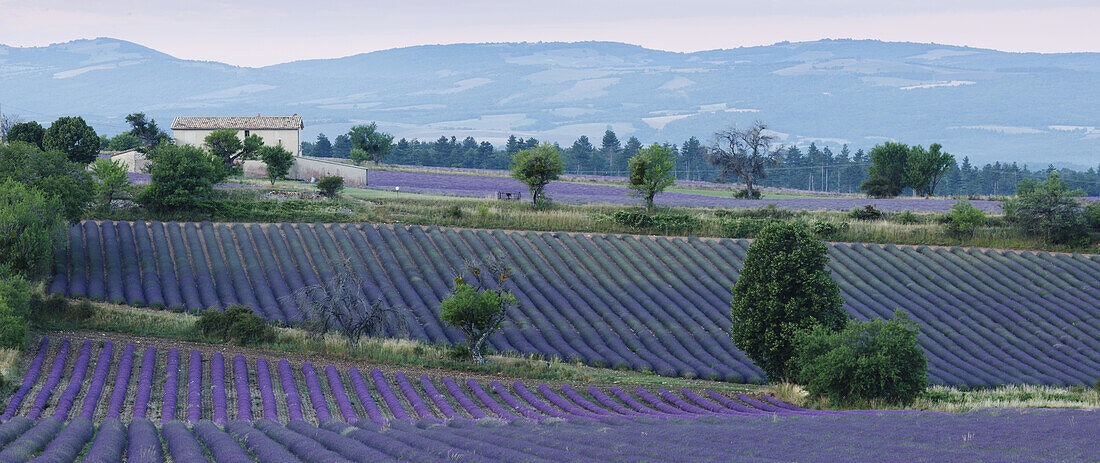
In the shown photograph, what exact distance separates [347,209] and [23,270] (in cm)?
2047

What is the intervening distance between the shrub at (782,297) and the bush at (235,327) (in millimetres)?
17241

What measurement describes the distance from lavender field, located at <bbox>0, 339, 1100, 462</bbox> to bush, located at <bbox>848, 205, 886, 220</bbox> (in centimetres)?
3714

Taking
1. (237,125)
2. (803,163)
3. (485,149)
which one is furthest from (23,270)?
(803,163)

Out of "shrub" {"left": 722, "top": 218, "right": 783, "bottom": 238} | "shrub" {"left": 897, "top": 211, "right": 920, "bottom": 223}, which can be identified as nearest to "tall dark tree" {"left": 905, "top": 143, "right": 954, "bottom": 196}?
"shrub" {"left": 897, "top": 211, "right": 920, "bottom": 223}

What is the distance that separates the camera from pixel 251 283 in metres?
42.1

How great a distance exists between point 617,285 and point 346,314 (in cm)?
1487

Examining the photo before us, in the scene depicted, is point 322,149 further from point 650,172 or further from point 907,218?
point 907,218

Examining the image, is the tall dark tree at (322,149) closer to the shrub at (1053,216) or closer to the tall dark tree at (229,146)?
the tall dark tree at (229,146)

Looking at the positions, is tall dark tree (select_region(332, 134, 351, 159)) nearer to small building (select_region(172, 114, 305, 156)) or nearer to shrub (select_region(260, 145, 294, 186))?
small building (select_region(172, 114, 305, 156))

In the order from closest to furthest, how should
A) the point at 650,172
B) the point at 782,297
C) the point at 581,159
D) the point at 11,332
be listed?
1. the point at 11,332
2. the point at 782,297
3. the point at 650,172
4. the point at 581,159

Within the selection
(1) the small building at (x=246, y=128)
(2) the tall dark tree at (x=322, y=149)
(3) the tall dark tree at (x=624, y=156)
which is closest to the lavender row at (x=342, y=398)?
(1) the small building at (x=246, y=128)

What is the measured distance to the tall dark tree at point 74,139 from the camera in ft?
214

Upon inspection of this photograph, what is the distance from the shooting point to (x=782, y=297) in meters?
33.2

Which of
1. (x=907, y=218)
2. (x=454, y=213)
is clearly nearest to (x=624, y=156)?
(x=907, y=218)
